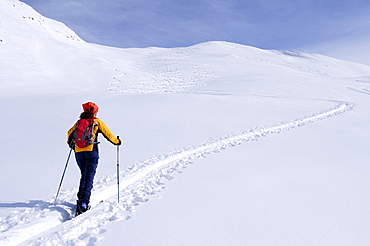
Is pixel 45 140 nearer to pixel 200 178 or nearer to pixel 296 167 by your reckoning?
pixel 200 178

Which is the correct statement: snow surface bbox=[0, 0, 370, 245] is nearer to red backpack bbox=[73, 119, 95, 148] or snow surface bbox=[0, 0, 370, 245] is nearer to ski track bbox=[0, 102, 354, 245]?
ski track bbox=[0, 102, 354, 245]

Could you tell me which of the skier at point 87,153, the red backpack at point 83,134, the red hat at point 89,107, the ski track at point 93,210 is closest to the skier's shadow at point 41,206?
the ski track at point 93,210

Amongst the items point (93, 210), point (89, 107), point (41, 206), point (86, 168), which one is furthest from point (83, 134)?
point (41, 206)

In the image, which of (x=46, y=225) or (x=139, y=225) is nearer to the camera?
(x=139, y=225)

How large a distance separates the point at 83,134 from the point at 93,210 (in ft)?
4.02

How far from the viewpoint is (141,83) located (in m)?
24.7

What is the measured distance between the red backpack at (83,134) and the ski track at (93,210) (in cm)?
105

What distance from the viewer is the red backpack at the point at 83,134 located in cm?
463

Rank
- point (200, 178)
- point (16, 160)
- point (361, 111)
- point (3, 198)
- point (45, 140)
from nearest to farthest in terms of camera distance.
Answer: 1. point (3, 198)
2. point (200, 178)
3. point (16, 160)
4. point (45, 140)
5. point (361, 111)

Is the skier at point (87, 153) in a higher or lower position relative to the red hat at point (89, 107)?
lower

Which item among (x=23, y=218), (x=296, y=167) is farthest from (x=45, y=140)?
(x=296, y=167)

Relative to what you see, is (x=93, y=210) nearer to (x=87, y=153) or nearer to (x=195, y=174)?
(x=87, y=153)

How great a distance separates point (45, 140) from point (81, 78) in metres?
17.7

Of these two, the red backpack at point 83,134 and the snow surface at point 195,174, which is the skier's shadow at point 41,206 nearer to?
the snow surface at point 195,174
